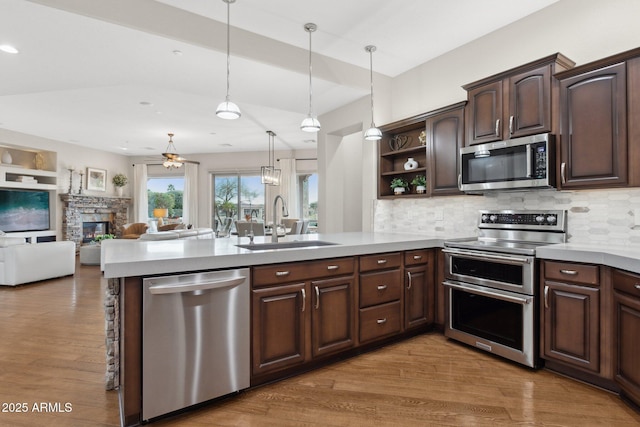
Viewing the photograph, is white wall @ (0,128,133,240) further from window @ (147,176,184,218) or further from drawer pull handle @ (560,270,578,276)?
drawer pull handle @ (560,270,578,276)

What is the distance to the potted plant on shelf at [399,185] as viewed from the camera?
3.95 m

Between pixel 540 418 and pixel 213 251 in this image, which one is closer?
pixel 540 418

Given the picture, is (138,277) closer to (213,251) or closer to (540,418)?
(213,251)

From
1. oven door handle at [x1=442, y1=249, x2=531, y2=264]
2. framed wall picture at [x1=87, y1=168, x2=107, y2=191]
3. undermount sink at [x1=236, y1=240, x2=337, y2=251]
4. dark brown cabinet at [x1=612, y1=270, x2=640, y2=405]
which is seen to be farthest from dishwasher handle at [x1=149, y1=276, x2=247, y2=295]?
framed wall picture at [x1=87, y1=168, x2=107, y2=191]

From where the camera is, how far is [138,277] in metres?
1.75

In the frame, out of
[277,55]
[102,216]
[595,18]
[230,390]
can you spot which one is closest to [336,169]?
[277,55]

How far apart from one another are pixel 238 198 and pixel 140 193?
125 inches

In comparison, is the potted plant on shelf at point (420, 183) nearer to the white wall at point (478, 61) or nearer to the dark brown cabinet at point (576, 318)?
the white wall at point (478, 61)

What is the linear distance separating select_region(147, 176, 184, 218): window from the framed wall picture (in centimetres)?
123

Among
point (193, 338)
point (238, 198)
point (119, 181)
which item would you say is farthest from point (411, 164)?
point (119, 181)

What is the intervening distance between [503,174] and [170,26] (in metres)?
3.14

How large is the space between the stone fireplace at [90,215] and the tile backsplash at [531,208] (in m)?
8.45

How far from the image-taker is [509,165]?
278cm

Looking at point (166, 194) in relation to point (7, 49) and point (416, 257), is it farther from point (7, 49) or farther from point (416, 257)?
point (416, 257)
